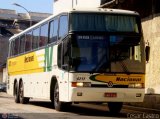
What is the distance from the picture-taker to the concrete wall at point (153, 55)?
23859 millimetres

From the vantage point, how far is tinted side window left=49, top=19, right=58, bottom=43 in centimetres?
1820

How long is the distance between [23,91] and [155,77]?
640 centimetres

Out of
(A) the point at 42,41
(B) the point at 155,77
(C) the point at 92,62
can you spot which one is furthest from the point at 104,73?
(B) the point at 155,77

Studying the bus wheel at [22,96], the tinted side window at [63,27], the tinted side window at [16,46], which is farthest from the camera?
the tinted side window at [16,46]

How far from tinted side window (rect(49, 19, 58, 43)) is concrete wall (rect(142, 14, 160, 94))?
6.74 m

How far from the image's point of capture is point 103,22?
1647cm

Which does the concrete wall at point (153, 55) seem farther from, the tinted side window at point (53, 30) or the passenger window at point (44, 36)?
the tinted side window at point (53, 30)

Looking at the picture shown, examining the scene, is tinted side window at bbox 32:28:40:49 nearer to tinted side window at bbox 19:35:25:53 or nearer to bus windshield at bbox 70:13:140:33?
tinted side window at bbox 19:35:25:53

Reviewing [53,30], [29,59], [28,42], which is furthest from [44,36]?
[28,42]

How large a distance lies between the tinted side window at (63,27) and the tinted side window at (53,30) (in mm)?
750

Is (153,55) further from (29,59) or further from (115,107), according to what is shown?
(115,107)

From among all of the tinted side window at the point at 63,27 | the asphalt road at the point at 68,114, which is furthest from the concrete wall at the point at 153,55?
the tinted side window at the point at 63,27

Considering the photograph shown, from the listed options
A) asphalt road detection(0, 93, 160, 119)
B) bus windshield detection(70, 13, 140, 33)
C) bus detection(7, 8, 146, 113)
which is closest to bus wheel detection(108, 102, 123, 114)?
asphalt road detection(0, 93, 160, 119)

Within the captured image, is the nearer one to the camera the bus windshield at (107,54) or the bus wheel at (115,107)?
the bus windshield at (107,54)
